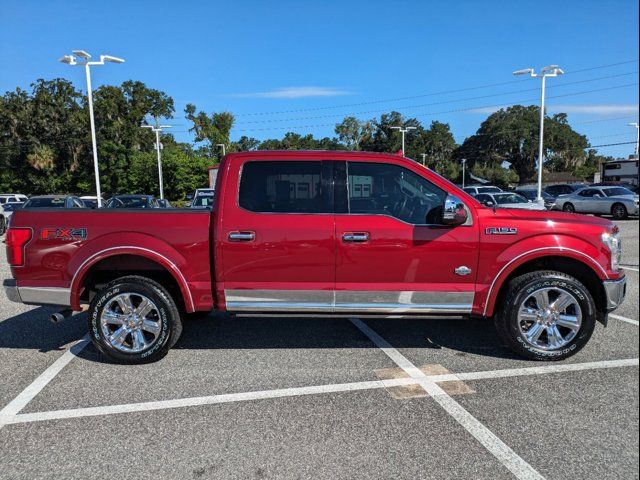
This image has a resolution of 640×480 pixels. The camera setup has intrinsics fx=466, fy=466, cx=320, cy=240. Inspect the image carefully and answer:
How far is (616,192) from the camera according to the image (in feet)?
75.4

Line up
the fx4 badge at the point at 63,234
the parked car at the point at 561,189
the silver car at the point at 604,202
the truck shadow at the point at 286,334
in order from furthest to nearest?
the parked car at the point at 561,189, the silver car at the point at 604,202, the truck shadow at the point at 286,334, the fx4 badge at the point at 63,234

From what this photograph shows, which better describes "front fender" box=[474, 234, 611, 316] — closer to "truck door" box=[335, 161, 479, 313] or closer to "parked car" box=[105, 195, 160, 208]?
"truck door" box=[335, 161, 479, 313]

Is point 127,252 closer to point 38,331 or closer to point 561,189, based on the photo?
point 38,331

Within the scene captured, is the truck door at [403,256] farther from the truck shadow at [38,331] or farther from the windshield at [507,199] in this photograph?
the windshield at [507,199]

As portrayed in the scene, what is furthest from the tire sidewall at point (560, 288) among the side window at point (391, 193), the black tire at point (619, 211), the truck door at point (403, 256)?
the black tire at point (619, 211)

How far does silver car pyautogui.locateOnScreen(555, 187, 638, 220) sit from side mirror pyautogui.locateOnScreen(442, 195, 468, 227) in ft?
69.3

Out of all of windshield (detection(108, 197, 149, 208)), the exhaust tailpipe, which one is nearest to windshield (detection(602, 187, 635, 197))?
windshield (detection(108, 197, 149, 208))

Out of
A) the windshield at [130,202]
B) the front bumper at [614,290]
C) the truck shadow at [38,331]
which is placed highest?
the windshield at [130,202]

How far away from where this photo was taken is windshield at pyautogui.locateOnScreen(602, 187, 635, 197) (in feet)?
74.4

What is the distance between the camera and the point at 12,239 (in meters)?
4.29

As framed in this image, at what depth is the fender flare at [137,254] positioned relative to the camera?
4.23 m

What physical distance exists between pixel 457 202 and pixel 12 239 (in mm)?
4040

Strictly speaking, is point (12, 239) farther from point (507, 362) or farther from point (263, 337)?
point (507, 362)

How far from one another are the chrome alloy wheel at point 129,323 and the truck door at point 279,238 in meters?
0.74
